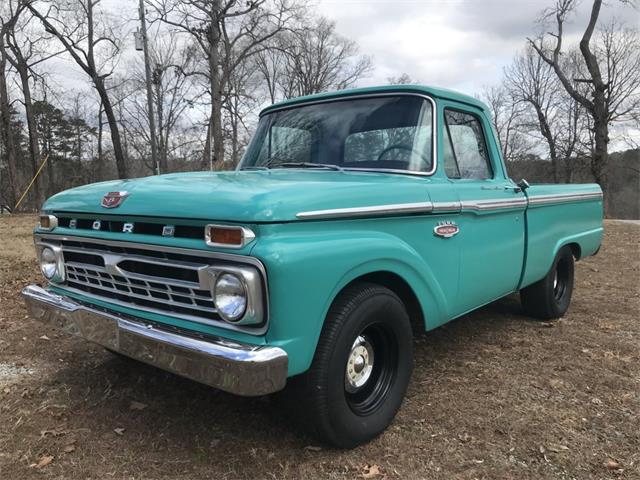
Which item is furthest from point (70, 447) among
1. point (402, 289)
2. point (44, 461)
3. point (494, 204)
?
point (494, 204)

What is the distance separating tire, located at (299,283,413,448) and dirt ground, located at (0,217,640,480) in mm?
162

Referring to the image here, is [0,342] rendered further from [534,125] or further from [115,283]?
[534,125]

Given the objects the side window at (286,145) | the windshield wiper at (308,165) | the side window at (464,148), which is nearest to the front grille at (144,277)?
the windshield wiper at (308,165)

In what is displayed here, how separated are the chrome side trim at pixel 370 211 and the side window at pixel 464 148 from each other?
0.62 meters

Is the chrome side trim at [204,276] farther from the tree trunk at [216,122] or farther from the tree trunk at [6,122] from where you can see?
the tree trunk at [6,122]

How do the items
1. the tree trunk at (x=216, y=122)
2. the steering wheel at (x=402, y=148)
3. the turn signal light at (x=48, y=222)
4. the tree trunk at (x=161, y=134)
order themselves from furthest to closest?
1. the tree trunk at (x=161, y=134)
2. the tree trunk at (x=216, y=122)
3. the steering wheel at (x=402, y=148)
4. the turn signal light at (x=48, y=222)

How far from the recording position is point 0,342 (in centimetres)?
412

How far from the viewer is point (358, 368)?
8.77 feet

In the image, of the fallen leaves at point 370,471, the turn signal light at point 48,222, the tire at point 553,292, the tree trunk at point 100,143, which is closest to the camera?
the fallen leaves at point 370,471

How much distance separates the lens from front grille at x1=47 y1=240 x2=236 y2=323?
7.35 feet

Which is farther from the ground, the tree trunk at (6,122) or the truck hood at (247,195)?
the tree trunk at (6,122)

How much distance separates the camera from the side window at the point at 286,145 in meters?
3.52

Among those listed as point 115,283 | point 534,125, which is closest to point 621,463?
point 115,283

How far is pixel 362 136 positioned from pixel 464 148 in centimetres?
85
